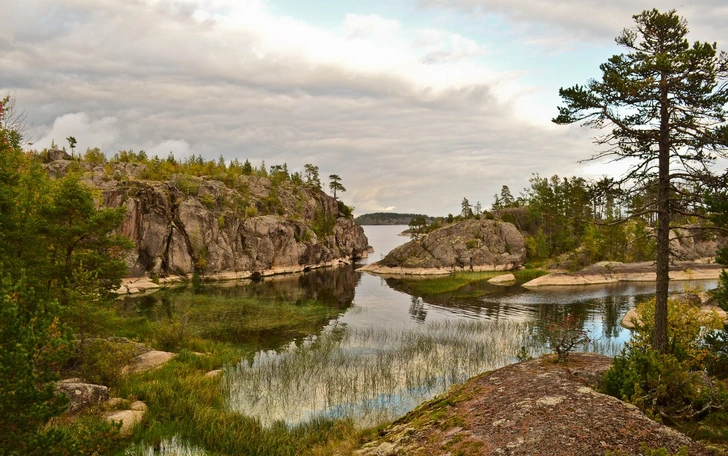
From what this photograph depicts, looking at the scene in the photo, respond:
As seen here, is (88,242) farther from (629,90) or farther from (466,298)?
(466,298)

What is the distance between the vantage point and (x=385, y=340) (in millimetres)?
35844

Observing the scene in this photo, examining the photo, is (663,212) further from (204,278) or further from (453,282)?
(204,278)

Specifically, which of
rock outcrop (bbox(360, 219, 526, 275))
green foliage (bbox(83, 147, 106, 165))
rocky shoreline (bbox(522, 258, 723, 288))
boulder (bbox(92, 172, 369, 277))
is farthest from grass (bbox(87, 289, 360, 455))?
green foliage (bbox(83, 147, 106, 165))

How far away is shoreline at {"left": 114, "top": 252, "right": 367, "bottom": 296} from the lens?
227ft

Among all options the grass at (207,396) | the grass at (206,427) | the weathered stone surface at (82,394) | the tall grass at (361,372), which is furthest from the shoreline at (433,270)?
the weathered stone surface at (82,394)

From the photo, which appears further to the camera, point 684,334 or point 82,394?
point 684,334

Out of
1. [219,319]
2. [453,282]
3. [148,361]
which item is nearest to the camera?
[148,361]

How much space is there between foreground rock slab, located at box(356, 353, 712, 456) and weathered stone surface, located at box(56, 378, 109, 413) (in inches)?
478

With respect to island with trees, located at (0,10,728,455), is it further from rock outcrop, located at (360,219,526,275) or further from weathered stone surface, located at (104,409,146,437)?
rock outcrop, located at (360,219,526,275)

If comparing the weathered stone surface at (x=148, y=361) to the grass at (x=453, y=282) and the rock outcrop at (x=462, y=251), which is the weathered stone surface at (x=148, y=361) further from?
the rock outcrop at (x=462, y=251)

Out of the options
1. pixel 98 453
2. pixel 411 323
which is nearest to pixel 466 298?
pixel 411 323

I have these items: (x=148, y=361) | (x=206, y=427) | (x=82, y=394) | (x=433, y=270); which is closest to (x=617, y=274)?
(x=433, y=270)

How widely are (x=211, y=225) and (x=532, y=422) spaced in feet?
295

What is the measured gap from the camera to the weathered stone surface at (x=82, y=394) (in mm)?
17312
